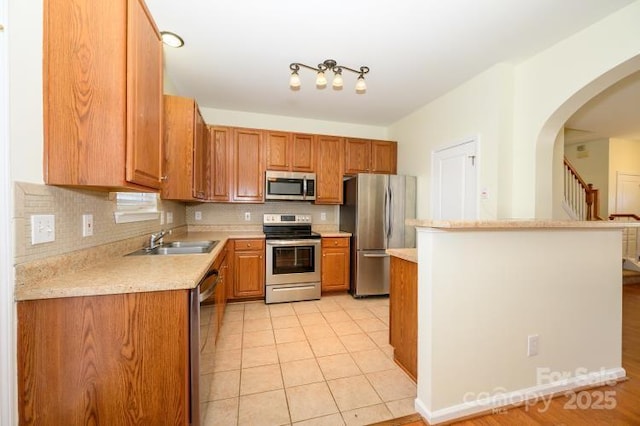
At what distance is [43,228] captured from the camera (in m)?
1.10

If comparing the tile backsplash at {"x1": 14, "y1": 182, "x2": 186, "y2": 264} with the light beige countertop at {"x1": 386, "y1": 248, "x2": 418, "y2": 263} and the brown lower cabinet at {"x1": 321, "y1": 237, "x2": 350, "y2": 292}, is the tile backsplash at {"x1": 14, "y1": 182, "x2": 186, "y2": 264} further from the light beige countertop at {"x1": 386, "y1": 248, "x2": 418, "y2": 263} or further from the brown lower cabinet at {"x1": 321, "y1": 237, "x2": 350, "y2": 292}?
the brown lower cabinet at {"x1": 321, "y1": 237, "x2": 350, "y2": 292}

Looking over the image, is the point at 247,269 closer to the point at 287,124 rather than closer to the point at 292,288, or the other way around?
the point at 292,288

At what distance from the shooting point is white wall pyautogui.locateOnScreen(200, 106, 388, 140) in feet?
12.3

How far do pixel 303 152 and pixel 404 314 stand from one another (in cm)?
261

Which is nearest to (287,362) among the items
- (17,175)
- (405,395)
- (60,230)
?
(405,395)

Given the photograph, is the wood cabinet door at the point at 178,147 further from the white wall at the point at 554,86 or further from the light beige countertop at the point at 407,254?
the white wall at the point at 554,86

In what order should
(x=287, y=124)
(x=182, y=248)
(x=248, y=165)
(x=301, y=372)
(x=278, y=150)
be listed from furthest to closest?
(x=287, y=124), (x=278, y=150), (x=248, y=165), (x=182, y=248), (x=301, y=372)

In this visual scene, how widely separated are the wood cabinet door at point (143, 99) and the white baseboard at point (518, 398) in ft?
6.65

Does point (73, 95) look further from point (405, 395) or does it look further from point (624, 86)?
point (624, 86)

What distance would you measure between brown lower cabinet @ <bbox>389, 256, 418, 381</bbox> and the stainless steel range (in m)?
1.56

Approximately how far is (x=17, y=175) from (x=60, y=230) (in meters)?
0.31

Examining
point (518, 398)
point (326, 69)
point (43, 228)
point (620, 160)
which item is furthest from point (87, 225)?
point (620, 160)

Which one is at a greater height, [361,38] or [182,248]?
[361,38]

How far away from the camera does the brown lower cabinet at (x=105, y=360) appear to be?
0.99m
